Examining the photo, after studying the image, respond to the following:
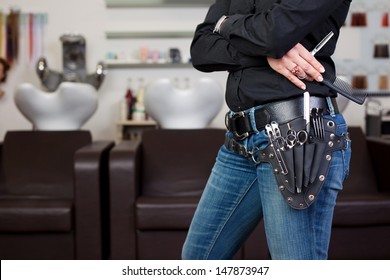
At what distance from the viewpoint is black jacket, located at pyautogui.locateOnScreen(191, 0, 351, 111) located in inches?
35.6

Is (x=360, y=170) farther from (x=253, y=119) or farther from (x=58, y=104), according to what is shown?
(x=253, y=119)

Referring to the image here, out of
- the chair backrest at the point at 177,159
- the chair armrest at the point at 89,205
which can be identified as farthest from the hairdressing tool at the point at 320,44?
the chair backrest at the point at 177,159

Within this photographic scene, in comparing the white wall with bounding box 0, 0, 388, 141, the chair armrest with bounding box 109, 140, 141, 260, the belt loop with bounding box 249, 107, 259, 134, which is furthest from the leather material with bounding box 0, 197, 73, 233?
the white wall with bounding box 0, 0, 388, 141

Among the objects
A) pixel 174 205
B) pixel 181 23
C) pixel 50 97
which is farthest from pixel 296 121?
pixel 181 23

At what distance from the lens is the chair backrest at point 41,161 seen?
2.78 m

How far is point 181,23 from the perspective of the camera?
4309 mm

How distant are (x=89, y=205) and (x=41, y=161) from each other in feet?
2.27

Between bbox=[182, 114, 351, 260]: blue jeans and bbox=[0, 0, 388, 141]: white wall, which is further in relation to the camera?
bbox=[0, 0, 388, 141]: white wall

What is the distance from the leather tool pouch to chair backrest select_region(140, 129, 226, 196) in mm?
1660

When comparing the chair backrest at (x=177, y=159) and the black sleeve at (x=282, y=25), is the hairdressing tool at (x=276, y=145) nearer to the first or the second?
the black sleeve at (x=282, y=25)

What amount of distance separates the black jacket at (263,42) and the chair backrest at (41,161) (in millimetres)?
1823

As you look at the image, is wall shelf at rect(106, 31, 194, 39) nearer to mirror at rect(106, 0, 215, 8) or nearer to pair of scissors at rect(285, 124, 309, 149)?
mirror at rect(106, 0, 215, 8)

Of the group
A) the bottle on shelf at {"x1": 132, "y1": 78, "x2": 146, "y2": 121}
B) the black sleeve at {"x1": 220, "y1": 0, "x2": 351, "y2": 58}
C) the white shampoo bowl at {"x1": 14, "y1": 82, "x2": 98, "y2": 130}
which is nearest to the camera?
the black sleeve at {"x1": 220, "y1": 0, "x2": 351, "y2": 58}

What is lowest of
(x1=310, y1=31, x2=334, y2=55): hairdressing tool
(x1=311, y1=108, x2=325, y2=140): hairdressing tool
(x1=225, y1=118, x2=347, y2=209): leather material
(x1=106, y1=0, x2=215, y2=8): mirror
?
(x1=225, y1=118, x2=347, y2=209): leather material
